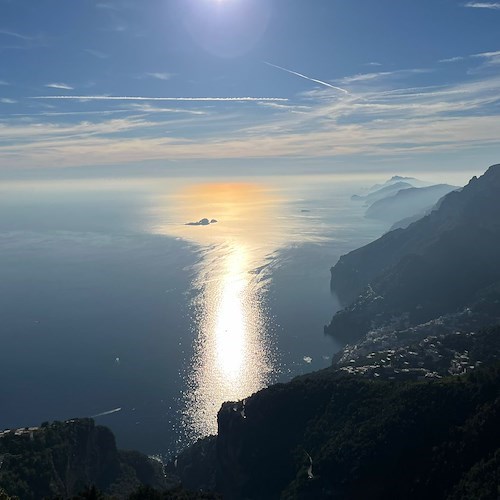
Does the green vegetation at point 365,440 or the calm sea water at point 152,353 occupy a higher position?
the green vegetation at point 365,440

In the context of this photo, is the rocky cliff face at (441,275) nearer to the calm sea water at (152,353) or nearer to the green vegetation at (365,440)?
the calm sea water at (152,353)

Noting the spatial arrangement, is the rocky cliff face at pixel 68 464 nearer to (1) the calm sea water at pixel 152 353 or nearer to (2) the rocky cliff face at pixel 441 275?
(1) the calm sea water at pixel 152 353

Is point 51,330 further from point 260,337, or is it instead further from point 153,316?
point 260,337

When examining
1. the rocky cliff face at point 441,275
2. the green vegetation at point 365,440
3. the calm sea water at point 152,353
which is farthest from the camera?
the rocky cliff face at point 441,275

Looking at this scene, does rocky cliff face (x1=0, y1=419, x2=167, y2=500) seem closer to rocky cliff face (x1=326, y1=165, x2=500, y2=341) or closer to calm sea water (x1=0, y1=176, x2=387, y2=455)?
calm sea water (x1=0, y1=176, x2=387, y2=455)

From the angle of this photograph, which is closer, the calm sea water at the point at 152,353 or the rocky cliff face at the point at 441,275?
the calm sea water at the point at 152,353

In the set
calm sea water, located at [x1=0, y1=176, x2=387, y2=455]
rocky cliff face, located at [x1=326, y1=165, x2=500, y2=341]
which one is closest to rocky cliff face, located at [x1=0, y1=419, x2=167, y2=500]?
calm sea water, located at [x1=0, y1=176, x2=387, y2=455]

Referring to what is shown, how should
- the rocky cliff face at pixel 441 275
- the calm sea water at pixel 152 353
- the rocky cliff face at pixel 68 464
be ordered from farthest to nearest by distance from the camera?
the rocky cliff face at pixel 441 275 → the calm sea water at pixel 152 353 → the rocky cliff face at pixel 68 464

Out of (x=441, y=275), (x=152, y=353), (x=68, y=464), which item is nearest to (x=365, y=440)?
(x=68, y=464)

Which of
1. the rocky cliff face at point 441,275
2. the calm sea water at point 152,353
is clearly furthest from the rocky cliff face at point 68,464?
the rocky cliff face at point 441,275
